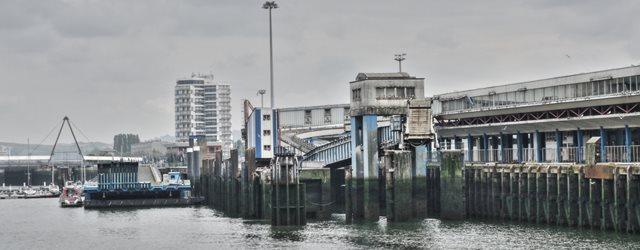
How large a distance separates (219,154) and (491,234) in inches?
2638

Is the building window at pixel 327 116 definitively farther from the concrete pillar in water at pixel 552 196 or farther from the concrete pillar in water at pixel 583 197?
the concrete pillar in water at pixel 583 197

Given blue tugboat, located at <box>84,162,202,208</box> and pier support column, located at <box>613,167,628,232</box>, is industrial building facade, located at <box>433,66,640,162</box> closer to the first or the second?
pier support column, located at <box>613,167,628,232</box>

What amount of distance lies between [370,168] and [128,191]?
5954 cm

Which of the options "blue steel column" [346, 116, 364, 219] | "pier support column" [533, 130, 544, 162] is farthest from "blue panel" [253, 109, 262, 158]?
"pier support column" [533, 130, 544, 162]

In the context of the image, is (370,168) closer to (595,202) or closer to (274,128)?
(595,202)

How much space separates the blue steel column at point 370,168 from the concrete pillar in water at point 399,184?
2.35 metres

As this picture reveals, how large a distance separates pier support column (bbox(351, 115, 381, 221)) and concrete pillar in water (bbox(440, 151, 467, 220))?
5567 millimetres

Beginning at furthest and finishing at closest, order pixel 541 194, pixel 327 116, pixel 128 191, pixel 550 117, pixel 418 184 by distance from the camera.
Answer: pixel 327 116 < pixel 128 191 < pixel 550 117 < pixel 418 184 < pixel 541 194

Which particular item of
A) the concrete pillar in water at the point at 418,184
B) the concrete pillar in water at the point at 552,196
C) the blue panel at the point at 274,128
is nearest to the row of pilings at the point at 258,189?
the blue panel at the point at 274,128

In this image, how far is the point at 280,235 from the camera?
292ft

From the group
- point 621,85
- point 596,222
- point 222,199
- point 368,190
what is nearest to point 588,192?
point 596,222

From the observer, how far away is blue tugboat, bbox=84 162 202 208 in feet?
486

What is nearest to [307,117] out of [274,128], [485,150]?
[274,128]

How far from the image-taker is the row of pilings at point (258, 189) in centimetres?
9244
